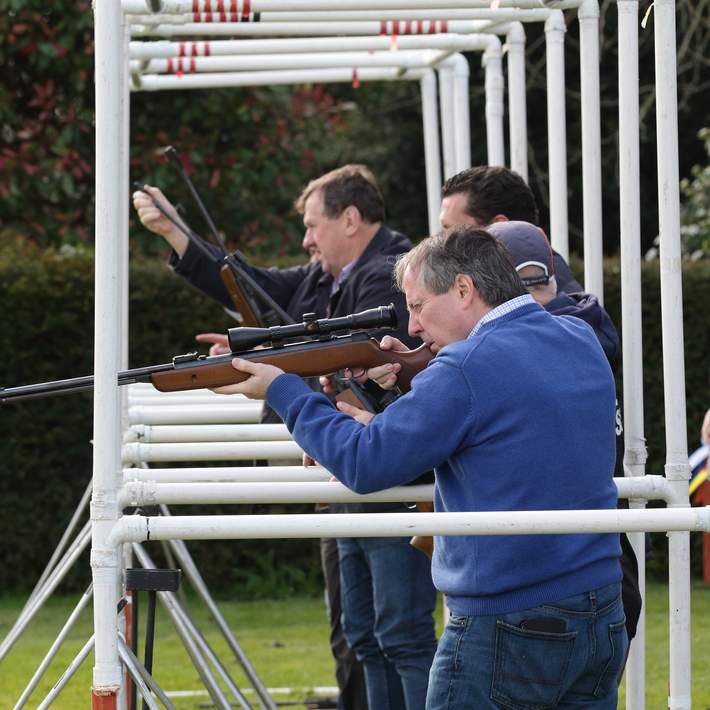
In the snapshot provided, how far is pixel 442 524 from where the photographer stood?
8.34 ft

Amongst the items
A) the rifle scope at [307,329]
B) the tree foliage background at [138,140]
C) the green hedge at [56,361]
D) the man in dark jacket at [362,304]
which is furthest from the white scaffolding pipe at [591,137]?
the tree foliage background at [138,140]

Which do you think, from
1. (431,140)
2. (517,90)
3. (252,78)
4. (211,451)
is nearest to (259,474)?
(211,451)

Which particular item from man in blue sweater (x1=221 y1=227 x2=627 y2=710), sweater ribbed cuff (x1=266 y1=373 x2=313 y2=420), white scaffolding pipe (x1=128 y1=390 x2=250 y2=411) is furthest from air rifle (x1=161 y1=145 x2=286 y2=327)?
man in blue sweater (x1=221 y1=227 x2=627 y2=710)

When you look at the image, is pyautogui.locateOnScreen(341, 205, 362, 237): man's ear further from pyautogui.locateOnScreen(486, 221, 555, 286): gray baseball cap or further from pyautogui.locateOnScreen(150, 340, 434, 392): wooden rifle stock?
pyautogui.locateOnScreen(150, 340, 434, 392): wooden rifle stock

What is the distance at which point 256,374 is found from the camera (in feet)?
10.0

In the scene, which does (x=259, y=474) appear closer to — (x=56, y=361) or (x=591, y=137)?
(x=591, y=137)

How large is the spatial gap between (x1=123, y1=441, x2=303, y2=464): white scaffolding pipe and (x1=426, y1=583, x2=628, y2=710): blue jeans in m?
0.91

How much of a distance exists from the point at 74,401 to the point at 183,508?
3.68ft

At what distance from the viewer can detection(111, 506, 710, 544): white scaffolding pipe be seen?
2.55 meters

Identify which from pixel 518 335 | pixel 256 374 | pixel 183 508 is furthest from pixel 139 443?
pixel 183 508

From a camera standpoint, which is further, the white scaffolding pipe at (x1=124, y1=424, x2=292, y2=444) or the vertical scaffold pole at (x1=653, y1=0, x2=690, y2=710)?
the white scaffolding pipe at (x1=124, y1=424, x2=292, y2=444)

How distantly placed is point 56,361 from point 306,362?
16.4ft

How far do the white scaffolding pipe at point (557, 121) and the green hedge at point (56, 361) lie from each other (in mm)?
3655

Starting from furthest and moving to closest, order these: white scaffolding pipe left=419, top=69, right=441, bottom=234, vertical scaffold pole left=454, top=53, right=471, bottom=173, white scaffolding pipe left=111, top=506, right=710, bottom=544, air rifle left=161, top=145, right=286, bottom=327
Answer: white scaffolding pipe left=419, top=69, right=441, bottom=234 < vertical scaffold pole left=454, top=53, right=471, bottom=173 < air rifle left=161, top=145, right=286, bottom=327 < white scaffolding pipe left=111, top=506, right=710, bottom=544
